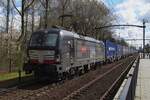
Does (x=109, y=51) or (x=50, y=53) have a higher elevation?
(x=109, y=51)

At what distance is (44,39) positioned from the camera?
23453 mm

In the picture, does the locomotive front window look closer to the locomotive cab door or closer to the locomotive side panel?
the locomotive cab door

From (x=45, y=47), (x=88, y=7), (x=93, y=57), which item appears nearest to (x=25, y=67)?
(x=45, y=47)

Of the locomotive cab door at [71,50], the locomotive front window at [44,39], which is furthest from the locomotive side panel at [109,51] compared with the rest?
the locomotive front window at [44,39]

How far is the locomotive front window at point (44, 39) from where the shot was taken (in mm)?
23109

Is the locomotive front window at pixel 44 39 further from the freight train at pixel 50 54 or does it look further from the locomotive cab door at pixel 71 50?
the locomotive cab door at pixel 71 50

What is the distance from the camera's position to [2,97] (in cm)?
1662

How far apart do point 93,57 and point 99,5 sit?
128 feet

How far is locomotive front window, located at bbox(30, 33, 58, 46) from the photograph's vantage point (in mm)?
23109

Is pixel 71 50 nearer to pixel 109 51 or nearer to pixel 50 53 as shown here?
pixel 50 53

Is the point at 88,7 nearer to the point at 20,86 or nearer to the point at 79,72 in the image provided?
the point at 79,72

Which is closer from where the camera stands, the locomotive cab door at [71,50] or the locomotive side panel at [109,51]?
the locomotive cab door at [71,50]

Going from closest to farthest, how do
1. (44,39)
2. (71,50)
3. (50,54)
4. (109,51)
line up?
(50,54) < (44,39) < (71,50) < (109,51)

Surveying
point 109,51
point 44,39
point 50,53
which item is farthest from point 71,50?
point 109,51
